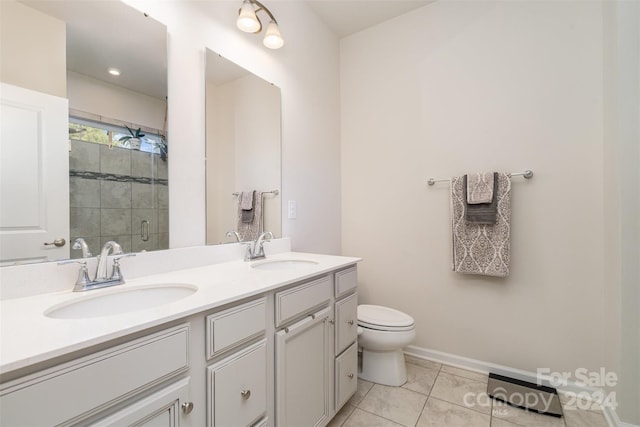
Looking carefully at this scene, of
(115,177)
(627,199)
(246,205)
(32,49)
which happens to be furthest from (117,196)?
(627,199)

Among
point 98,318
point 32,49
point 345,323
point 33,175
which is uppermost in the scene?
point 32,49

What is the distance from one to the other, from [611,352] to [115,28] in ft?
9.42

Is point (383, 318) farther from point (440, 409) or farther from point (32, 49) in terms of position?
point (32, 49)

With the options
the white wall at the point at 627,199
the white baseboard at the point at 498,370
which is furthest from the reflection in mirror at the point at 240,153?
the white wall at the point at 627,199

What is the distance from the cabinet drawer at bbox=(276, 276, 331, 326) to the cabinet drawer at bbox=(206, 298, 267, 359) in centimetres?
9

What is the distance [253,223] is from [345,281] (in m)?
0.64

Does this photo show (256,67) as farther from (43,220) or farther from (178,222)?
(43,220)

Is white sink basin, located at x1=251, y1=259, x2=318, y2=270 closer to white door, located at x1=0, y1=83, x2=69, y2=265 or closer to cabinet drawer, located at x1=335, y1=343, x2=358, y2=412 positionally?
cabinet drawer, located at x1=335, y1=343, x2=358, y2=412

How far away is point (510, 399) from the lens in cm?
167

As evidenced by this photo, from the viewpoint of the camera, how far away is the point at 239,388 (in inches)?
37.0

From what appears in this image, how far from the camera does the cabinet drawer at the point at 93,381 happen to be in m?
0.52

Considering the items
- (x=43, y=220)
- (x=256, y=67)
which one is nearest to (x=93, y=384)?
(x=43, y=220)

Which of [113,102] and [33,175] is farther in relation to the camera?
[113,102]

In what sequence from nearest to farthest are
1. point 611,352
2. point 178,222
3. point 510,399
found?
point 178,222 < point 611,352 < point 510,399
